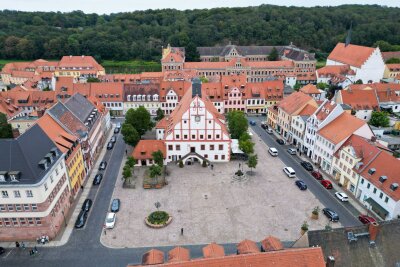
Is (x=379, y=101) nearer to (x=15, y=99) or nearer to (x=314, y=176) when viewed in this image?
(x=314, y=176)

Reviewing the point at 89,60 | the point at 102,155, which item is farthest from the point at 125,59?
the point at 102,155

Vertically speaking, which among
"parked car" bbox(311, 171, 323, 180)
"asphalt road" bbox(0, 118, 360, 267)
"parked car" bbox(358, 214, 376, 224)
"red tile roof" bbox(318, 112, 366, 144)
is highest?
"red tile roof" bbox(318, 112, 366, 144)

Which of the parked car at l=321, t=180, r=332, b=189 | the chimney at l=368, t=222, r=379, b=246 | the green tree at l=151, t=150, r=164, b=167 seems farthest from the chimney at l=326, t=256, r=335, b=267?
the green tree at l=151, t=150, r=164, b=167

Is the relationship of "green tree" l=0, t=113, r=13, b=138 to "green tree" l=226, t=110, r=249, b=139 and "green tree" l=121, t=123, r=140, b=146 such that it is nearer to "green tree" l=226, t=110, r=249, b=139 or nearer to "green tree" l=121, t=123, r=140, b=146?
"green tree" l=121, t=123, r=140, b=146

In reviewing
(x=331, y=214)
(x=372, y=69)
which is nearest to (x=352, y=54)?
(x=372, y=69)

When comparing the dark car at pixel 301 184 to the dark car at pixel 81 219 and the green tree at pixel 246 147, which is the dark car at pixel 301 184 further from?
the dark car at pixel 81 219

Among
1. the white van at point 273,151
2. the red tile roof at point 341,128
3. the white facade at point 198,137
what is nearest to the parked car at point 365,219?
the red tile roof at point 341,128
